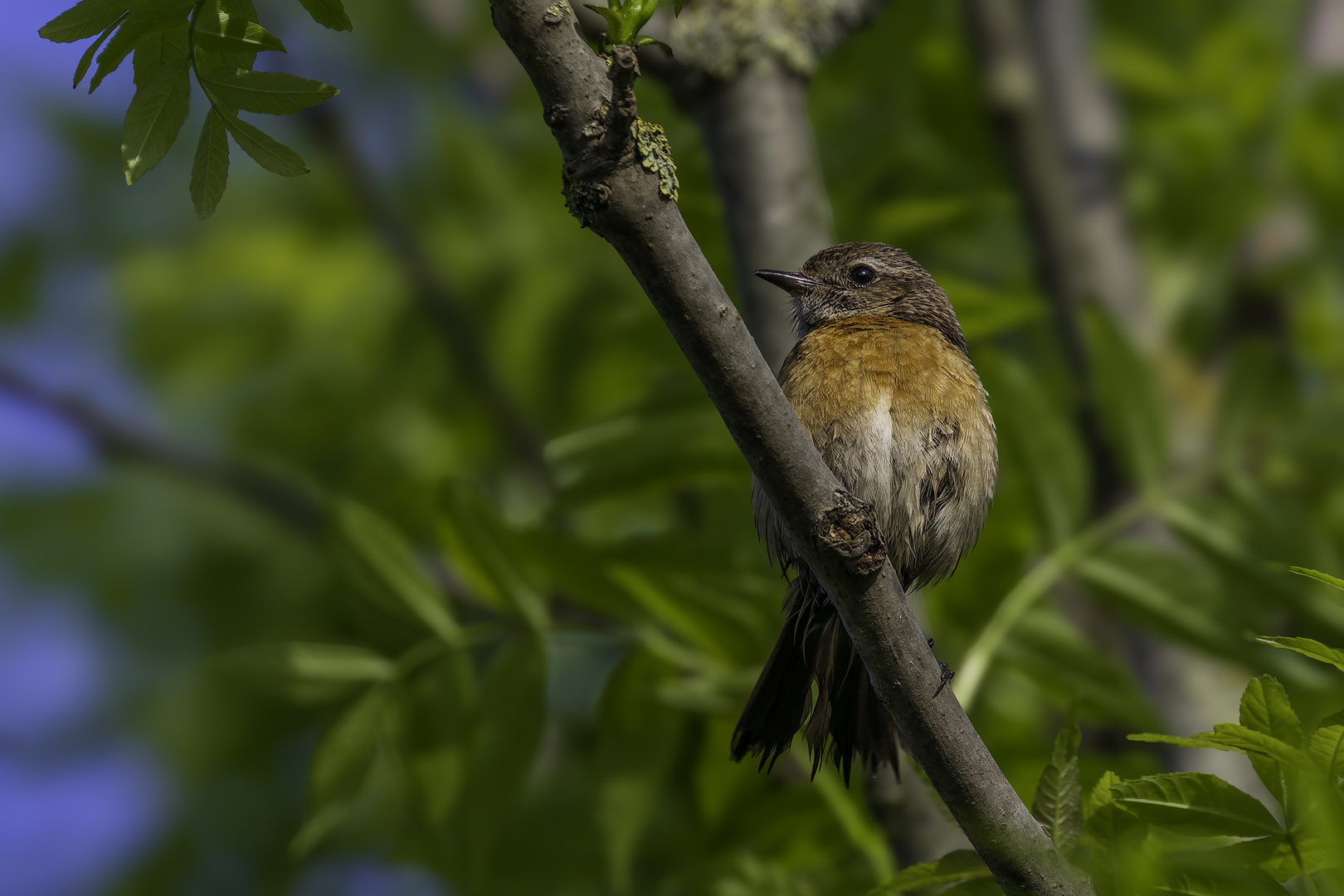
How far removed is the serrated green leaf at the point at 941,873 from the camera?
7.15ft

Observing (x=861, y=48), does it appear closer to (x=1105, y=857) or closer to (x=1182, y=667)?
(x=1182, y=667)

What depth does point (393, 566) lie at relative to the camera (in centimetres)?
382

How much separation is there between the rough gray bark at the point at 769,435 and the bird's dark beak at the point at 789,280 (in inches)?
55.5

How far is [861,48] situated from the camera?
5516mm

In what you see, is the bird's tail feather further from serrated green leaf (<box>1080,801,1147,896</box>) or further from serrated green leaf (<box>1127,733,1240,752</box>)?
serrated green leaf (<box>1127,733,1240,752</box>)

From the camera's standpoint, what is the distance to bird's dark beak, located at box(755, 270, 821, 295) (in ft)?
11.1

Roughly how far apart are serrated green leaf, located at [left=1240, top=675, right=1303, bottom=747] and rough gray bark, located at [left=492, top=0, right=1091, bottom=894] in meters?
0.46

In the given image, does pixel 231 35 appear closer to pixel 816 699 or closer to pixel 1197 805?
pixel 816 699

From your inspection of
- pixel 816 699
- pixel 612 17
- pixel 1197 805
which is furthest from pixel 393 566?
pixel 1197 805

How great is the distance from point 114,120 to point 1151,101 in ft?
21.3

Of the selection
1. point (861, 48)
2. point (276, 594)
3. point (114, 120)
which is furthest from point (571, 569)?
point (114, 120)

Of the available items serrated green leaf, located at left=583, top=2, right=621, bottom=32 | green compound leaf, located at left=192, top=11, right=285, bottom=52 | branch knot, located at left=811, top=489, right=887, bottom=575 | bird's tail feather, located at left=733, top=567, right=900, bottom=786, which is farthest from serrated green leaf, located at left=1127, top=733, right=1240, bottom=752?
green compound leaf, located at left=192, top=11, right=285, bottom=52

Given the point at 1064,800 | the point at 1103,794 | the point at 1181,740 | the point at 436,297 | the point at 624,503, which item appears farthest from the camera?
the point at 436,297

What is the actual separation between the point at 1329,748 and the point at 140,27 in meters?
2.37
